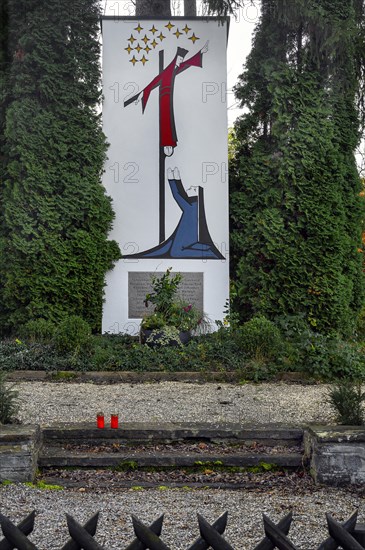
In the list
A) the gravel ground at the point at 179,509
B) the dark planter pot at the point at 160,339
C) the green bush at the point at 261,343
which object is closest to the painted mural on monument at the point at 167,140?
the dark planter pot at the point at 160,339

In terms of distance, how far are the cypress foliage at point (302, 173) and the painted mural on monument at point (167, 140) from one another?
17.0 inches

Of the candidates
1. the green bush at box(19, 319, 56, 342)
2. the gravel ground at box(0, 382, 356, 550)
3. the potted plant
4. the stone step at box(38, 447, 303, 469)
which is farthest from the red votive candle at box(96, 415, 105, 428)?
the green bush at box(19, 319, 56, 342)

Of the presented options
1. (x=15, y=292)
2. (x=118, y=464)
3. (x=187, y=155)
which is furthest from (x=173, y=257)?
(x=118, y=464)

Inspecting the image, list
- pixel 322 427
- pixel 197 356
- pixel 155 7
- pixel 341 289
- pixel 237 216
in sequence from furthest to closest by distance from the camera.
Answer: pixel 155 7 → pixel 237 216 → pixel 341 289 → pixel 197 356 → pixel 322 427

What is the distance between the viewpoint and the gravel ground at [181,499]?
367 cm

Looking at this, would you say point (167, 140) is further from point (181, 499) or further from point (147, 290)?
point (181, 499)

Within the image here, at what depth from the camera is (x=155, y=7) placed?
1168cm

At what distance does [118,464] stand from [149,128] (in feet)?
22.0

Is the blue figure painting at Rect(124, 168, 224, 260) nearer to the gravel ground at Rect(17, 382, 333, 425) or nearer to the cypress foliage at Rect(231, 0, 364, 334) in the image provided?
the cypress foliage at Rect(231, 0, 364, 334)

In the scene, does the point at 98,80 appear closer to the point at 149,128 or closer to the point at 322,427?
the point at 149,128

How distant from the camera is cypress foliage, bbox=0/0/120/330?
10086 mm

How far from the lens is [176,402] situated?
6949 mm

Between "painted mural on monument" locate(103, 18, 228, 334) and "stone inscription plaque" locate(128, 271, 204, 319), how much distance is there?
11cm

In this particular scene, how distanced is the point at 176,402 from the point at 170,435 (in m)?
1.61
